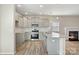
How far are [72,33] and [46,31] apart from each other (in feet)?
6.55

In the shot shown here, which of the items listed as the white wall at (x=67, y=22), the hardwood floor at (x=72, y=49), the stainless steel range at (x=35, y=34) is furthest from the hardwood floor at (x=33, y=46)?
the white wall at (x=67, y=22)

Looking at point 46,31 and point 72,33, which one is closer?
point 46,31

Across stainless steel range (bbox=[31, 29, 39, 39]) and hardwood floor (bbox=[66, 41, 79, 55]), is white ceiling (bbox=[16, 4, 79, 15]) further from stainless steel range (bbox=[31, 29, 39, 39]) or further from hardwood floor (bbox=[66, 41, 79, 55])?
hardwood floor (bbox=[66, 41, 79, 55])

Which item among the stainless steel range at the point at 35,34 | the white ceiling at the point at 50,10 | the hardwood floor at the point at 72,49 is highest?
the white ceiling at the point at 50,10

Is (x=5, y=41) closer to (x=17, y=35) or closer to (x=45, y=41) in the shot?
(x=17, y=35)

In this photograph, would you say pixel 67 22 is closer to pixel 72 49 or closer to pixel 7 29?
pixel 72 49

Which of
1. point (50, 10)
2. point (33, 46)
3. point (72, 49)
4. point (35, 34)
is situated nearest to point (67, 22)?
point (50, 10)

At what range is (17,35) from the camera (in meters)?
3.82

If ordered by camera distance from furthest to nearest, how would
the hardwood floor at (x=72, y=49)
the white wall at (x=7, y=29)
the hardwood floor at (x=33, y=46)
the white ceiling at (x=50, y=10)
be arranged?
the white ceiling at (x=50, y=10)
the hardwood floor at (x=33, y=46)
the hardwood floor at (x=72, y=49)
the white wall at (x=7, y=29)

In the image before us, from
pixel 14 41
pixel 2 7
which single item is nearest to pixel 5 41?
pixel 14 41

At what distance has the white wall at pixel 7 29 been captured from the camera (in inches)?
131

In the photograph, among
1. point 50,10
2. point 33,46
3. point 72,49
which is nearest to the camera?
point 72,49

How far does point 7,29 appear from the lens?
11.2 feet

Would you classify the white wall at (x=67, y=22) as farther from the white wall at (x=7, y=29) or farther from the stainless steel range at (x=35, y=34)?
the white wall at (x=7, y=29)
